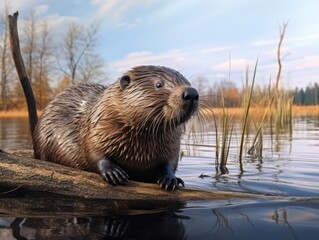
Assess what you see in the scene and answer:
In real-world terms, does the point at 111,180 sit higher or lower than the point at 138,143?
lower

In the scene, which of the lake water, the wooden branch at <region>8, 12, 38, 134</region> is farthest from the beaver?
the wooden branch at <region>8, 12, 38, 134</region>

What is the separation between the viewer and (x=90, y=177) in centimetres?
265

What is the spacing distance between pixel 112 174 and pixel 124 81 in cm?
69

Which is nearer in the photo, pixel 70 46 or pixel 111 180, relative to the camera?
pixel 111 180

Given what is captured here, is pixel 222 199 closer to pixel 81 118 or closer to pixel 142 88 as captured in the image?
pixel 142 88

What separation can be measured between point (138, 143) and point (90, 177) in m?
0.41

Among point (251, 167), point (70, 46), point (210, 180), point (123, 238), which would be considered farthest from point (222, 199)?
point (70, 46)

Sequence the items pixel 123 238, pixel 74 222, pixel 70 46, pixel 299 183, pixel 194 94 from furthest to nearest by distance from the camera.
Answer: pixel 70 46 → pixel 299 183 → pixel 194 94 → pixel 74 222 → pixel 123 238

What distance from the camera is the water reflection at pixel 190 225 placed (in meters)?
1.93

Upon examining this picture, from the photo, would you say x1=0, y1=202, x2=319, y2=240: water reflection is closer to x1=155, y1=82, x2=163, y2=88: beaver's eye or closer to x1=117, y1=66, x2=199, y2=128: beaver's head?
x1=117, y1=66, x2=199, y2=128: beaver's head

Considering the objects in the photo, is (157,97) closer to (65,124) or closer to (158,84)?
(158,84)

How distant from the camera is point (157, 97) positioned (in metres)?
2.70

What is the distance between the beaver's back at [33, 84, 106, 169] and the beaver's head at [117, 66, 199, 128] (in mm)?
587

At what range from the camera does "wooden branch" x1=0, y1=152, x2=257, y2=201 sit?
2537mm
